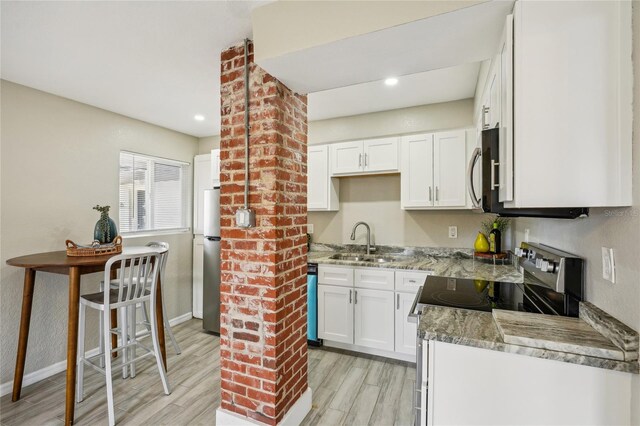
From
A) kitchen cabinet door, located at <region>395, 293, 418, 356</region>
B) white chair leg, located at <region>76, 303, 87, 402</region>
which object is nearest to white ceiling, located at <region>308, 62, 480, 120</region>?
kitchen cabinet door, located at <region>395, 293, 418, 356</region>

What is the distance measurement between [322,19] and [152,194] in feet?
10.3

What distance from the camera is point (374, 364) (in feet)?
8.84

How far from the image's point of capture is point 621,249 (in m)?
0.99

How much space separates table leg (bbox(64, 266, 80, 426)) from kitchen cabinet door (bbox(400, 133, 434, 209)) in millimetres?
2726

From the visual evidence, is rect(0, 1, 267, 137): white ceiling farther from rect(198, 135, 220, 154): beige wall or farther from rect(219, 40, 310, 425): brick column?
rect(198, 135, 220, 154): beige wall

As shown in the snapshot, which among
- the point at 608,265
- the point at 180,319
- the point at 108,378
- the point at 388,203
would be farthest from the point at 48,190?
the point at 608,265

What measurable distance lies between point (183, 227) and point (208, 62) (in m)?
2.48

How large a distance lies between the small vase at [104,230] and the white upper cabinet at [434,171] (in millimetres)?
2721

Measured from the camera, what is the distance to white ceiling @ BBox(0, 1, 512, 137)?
157 cm

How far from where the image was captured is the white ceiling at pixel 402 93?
2.41 m

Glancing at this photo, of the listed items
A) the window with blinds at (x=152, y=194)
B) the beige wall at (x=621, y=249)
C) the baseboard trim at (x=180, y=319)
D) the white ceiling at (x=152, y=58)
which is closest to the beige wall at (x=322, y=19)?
the white ceiling at (x=152, y=58)

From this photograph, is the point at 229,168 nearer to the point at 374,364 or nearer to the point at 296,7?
the point at 296,7

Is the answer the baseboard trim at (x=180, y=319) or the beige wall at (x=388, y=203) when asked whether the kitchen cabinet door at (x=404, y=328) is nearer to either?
the beige wall at (x=388, y=203)

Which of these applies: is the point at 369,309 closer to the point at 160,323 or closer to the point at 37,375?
the point at 160,323
